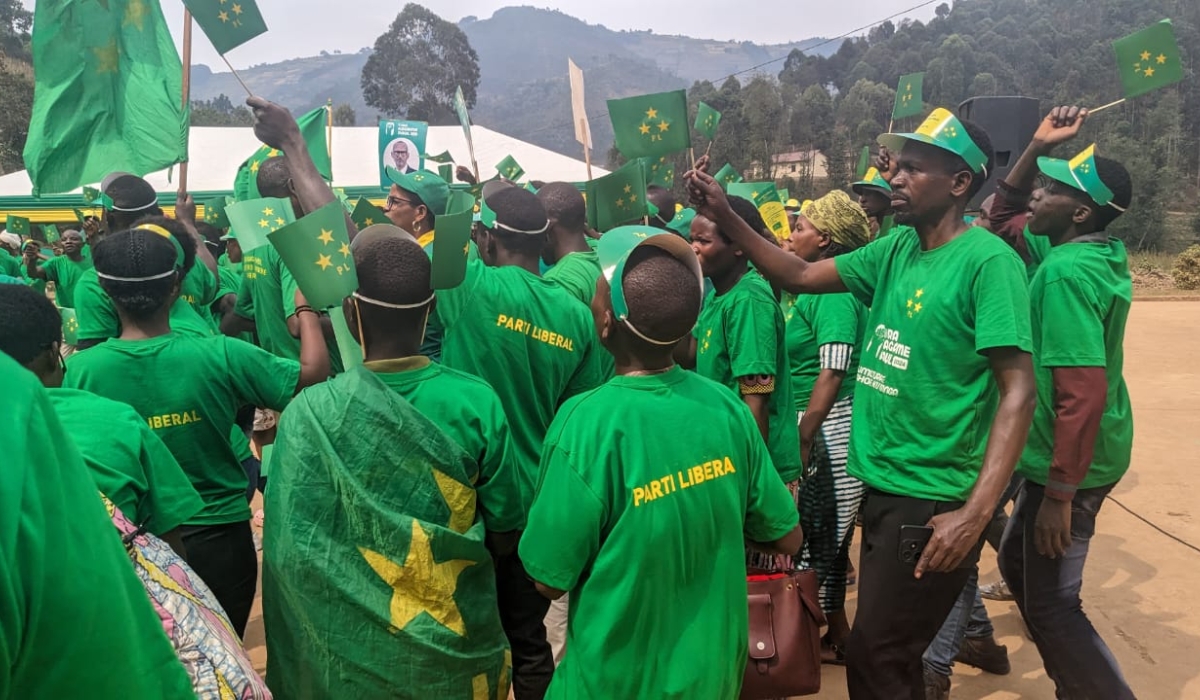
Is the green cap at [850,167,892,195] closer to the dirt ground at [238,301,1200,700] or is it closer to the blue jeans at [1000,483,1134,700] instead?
the blue jeans at [1000,483,1134,700]

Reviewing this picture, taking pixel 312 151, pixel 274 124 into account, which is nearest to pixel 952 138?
pixel 274 124

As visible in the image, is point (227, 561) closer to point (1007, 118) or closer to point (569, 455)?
point (569, 455)

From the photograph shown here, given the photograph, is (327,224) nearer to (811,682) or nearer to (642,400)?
(642,400)

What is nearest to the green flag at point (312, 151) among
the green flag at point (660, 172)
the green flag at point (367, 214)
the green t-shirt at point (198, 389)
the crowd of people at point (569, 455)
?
the green flag at point (367, 214)

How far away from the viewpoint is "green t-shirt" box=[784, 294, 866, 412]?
12.5ft

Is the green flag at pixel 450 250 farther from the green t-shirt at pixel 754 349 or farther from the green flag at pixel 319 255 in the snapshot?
the green t-shirt at pixel 754 349

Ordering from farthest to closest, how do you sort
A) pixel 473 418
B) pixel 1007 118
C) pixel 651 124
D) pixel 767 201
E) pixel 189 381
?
1. pixel 1007 118
2. pixel 767 201
3. pixel 651 124
4. pixel 189 381
5. pixel 473 418

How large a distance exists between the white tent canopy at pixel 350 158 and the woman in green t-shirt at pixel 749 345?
59.2 ft

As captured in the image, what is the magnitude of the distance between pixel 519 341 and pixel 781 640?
1.49m

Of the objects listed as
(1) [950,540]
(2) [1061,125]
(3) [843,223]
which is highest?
(2) [1061,125]

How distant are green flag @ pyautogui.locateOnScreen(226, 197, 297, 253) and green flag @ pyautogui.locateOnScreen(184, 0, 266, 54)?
2.33 ft

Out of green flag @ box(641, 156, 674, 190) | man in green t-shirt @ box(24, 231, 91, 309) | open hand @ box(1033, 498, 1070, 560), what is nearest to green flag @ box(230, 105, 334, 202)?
green flag @ box(641, 156, 674, 190)

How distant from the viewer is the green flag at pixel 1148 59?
146 inches

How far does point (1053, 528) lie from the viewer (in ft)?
9.89
